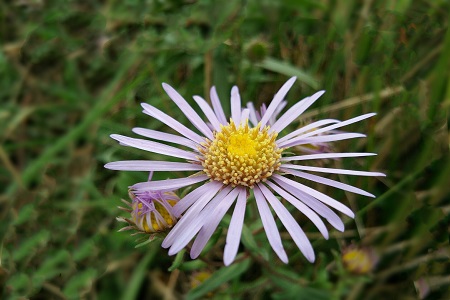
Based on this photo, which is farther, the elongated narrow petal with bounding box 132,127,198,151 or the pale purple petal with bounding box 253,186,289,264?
the elongated narrow petal with bounding box 132,127,198,151

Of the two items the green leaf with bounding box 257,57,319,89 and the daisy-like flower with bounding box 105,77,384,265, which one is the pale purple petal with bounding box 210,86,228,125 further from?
the green leaf with bounding box 257,57,319,89

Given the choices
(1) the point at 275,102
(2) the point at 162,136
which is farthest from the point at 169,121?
(1) the point at 275,102

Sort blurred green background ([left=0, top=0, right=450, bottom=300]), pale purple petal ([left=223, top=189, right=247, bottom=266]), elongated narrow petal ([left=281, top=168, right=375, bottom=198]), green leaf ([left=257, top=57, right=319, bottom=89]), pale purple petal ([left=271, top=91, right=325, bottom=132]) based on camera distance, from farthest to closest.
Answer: green leaf ([left=257, top=57, right=319, bottom=89])
blurred green background ([left=0, top=0, right=450, bottom=300])
pale purple petal ([left=271, top=91, right=325, bottom=132])
elongated narrow petal ([left=281, top=168, right=375, bottom=198])
pale purple petal ([left=223, top=189, right=247, bottom=266])

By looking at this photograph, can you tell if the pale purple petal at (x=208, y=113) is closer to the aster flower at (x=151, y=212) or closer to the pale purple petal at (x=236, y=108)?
the pale purple petal at (x=236, y=108)

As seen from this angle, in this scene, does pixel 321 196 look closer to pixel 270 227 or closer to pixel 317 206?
pixel 317 206

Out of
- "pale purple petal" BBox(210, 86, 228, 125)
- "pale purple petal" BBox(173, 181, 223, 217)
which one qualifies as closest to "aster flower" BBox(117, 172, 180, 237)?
"pale purple petal" BBox(173, 181, 223, 217)

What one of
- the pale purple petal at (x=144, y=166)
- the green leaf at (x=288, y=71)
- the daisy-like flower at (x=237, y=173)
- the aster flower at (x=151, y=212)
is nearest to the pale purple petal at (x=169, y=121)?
the daisy-like flower at (x=237, y=173)
